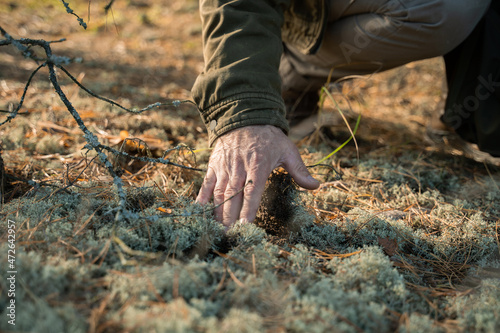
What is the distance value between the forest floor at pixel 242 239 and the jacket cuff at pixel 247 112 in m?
0.25

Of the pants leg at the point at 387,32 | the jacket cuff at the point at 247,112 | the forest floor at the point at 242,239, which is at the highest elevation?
the pants leg at the point at 387,32

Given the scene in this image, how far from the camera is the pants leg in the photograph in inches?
93.1

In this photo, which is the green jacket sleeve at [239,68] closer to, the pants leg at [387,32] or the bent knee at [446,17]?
the pants leg at [387,32]

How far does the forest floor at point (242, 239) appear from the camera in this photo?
1176mm

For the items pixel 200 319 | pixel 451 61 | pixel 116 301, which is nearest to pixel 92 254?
pixel 116 301

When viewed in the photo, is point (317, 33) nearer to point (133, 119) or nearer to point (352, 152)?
point (352, 152)

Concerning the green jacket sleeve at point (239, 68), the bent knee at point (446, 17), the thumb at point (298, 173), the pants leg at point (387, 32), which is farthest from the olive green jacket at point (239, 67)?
the bent knee at point (446, 17)

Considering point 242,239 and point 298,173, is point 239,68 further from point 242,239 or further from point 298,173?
point 242,239

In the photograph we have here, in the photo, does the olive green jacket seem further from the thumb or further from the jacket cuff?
the thumb

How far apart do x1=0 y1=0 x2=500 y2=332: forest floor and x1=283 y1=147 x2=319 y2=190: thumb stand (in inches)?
2.8

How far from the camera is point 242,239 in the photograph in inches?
62.9

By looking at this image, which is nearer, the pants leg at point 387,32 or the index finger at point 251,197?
the index finger at point 251,197

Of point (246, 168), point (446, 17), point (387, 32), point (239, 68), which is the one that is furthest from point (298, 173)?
point (446, 17)

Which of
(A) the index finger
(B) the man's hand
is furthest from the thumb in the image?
(A) the index finger
